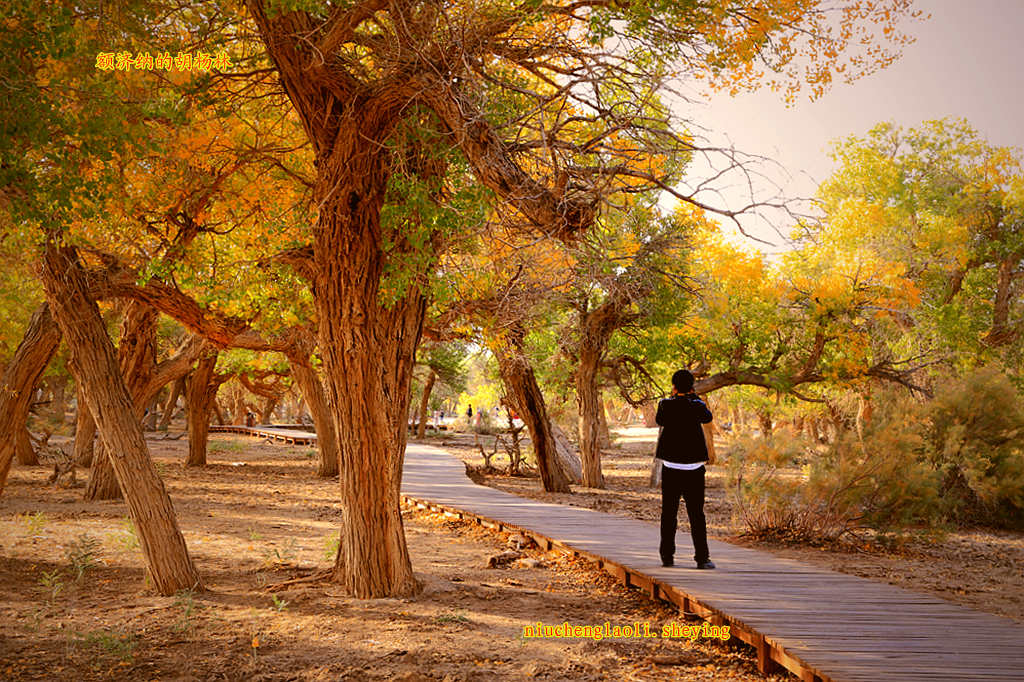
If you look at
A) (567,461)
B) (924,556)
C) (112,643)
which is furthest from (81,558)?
(567,461)

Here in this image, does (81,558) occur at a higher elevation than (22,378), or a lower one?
lower

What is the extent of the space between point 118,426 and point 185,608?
1.79 meters

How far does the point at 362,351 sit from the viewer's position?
671 cm

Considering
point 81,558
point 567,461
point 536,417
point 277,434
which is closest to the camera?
point 81,558

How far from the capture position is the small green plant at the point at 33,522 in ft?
32.5

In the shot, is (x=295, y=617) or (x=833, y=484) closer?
(x=295, y=617)

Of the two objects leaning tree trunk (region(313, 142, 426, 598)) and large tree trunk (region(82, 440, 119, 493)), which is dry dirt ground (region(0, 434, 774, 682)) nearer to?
leaning tree trunk (region(313, 142, 426, 598))

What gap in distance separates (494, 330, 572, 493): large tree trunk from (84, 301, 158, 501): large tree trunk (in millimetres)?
6537

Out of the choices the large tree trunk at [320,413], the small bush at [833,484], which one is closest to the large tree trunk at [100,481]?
the large tree trunk at [320,413]

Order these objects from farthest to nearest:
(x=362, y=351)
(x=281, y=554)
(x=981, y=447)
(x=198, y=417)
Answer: (x=198, y=417) → (x=981, y=447) → (x=281, y=554) → (x=362, y=351)

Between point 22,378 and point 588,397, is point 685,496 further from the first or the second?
point 588,397

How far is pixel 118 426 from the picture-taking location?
278 inches

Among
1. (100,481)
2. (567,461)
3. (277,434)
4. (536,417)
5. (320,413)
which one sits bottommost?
(277,434)

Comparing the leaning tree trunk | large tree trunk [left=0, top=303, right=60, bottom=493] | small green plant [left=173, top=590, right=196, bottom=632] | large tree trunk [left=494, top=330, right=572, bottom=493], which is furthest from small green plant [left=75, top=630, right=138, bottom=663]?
large tree trunk [left=494, top=330, right=572, bottom=493]
